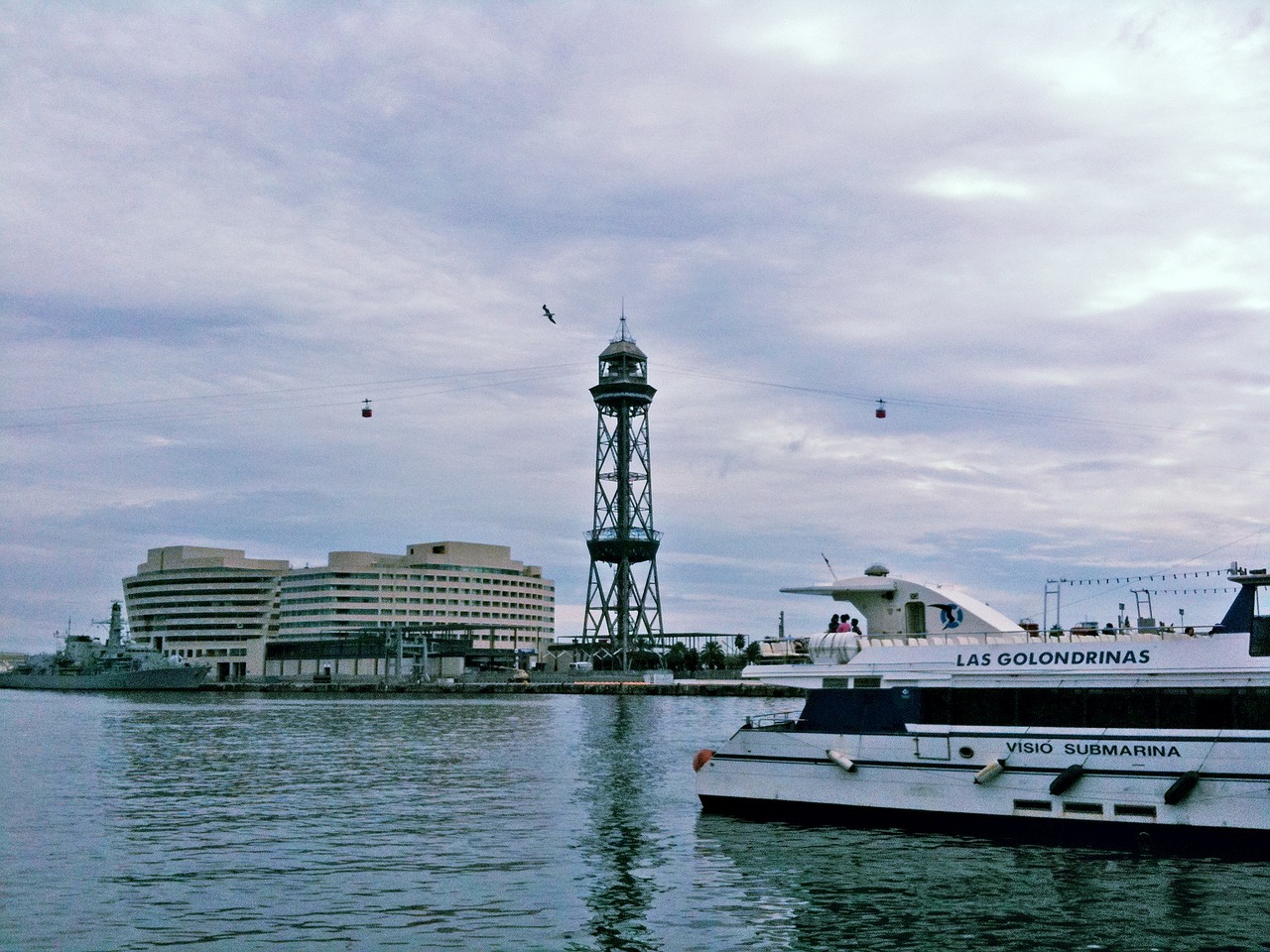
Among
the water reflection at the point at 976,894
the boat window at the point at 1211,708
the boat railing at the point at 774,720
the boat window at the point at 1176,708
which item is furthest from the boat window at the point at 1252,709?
the boat railing at the point at 774,720

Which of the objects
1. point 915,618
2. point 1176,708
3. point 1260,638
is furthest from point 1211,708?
point 915,618

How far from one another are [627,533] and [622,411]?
72.0ft

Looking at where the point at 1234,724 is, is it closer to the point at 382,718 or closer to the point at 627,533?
the point at 382,718

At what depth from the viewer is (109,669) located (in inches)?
6890

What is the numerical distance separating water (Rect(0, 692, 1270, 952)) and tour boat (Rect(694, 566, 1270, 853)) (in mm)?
840

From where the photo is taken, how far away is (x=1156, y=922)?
66.7 ft

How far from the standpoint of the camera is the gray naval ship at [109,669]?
172 metres

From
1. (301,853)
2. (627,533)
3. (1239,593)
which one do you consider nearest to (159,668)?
(627,533)

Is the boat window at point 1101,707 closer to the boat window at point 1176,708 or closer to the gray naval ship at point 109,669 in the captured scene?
the boat window at point 1176,708

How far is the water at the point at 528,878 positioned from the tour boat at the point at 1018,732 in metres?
0.84

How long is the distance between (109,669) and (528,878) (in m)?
171

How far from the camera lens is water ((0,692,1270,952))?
19609 mm

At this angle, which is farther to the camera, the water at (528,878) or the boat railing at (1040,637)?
the boat railing at (1040,637)

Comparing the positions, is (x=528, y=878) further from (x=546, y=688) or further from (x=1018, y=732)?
(x=546, y=688)
